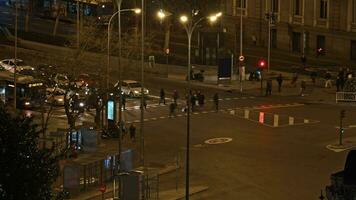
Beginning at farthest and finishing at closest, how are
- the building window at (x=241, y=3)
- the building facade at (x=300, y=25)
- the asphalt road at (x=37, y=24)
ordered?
1. the asphalt road at (x=37, y=24)
2. the building window at (x=241, y=3)
3. the building facade at (x=300, y=25)

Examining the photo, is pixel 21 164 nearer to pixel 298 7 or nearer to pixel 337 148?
pixel 337 148

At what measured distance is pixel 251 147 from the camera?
44.1m

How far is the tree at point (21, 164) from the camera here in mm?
15789

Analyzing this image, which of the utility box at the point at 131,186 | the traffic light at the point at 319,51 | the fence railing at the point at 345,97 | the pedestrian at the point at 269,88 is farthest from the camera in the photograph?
the traffic light at the point at 319,51

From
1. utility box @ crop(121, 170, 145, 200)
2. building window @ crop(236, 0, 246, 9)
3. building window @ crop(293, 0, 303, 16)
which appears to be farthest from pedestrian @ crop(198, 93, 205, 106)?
building window @ crop(236, 0, 246, 9)

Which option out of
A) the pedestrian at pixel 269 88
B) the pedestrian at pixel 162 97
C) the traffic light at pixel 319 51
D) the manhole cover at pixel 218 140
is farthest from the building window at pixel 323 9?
the manhole cover at pixel 218 140

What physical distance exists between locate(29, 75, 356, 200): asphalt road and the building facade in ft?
81.6

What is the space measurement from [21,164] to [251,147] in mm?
29065

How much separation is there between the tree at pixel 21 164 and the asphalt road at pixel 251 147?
60.5 feet

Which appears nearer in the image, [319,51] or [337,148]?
[337,148]

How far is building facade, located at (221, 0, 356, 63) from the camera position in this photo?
8594cm

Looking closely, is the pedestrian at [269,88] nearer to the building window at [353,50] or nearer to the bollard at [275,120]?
the bollard at [275,120]

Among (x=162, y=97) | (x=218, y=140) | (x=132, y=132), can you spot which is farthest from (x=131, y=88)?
(x=218, y=140)

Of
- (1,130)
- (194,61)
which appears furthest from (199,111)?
(1,130)
